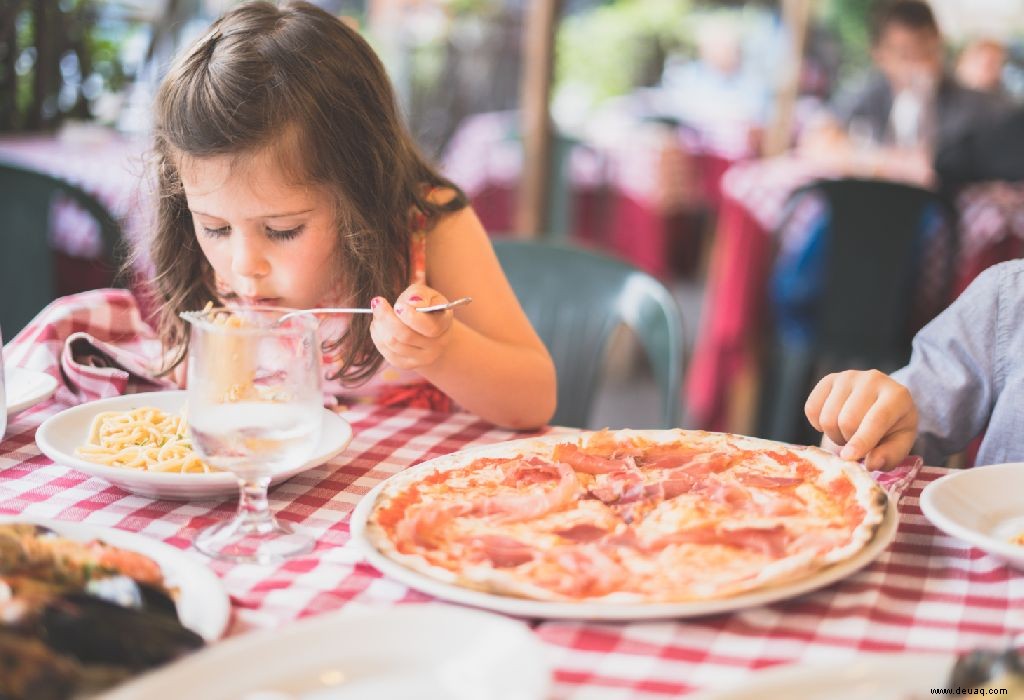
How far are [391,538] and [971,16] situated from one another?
770cm

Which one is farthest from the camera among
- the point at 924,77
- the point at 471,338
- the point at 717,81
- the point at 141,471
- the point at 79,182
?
the point at 717,81

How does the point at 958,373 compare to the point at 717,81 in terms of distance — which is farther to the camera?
the point at 717,81

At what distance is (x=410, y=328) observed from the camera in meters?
1.25


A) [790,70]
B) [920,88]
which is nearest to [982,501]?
[920,88]

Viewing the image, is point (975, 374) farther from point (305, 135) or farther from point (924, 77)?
point (924, 77)

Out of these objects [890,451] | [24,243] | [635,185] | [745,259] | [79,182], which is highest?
[890,451]

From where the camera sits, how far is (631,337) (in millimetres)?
5230

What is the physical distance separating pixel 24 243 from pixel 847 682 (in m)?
2.62

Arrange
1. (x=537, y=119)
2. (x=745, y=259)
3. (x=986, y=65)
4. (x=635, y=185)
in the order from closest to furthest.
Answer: (x=745, y=259) < (x=537, y=119) < (x=635, y=185) < (x=986, y=65)

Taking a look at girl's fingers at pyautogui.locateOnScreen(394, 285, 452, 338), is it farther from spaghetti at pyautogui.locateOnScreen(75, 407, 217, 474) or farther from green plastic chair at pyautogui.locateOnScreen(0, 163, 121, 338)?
green plastic chair at pyautogui.locateOnScreen(0, 163, 121, 338)

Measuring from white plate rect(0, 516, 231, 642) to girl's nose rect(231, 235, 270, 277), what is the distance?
1.78ft

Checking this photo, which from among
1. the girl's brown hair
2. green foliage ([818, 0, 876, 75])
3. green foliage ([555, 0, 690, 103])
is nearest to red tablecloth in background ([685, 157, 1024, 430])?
the girl's brown hair

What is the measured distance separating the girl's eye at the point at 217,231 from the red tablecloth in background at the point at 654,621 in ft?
1.32

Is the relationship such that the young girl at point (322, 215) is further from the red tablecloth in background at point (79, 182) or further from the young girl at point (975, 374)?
the red tablecloth in background at point (79, 182)
